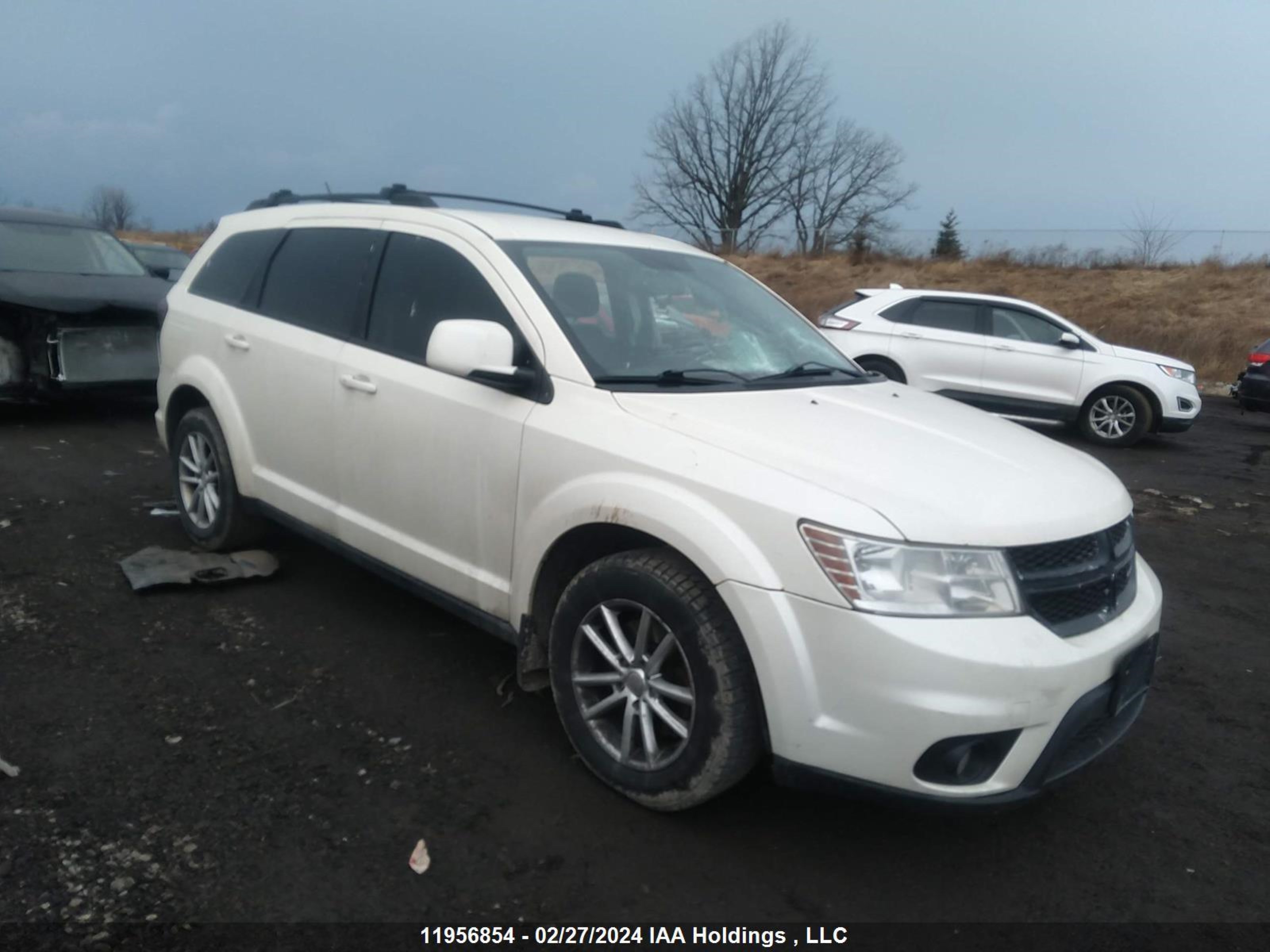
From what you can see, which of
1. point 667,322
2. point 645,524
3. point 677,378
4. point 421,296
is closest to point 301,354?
point 421,296

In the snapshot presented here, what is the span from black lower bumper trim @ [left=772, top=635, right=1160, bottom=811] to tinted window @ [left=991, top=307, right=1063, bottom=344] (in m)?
9.72

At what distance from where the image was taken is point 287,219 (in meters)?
4.80

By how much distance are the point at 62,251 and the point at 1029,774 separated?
9.20 metres

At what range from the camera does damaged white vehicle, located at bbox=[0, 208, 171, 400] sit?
25.5 feet

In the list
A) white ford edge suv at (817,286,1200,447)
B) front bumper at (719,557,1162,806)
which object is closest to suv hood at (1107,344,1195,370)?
white ford edge suv at (817,286,1200,447)

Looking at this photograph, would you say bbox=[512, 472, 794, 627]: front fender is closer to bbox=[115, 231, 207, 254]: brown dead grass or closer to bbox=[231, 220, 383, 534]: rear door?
bbox=[231, 220, 383, 534]: rear door

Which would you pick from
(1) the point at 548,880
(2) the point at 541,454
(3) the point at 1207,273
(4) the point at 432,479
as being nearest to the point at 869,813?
(1) the point at 548,880

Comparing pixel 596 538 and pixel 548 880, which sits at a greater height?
pixel 596 538

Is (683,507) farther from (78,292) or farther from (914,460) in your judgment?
(78,292)

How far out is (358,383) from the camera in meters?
3.93

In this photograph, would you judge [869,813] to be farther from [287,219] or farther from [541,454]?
[287,219]

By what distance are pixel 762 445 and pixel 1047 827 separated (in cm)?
154

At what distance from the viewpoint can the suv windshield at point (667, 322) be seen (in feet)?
11.4

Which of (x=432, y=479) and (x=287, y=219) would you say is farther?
(x=287, y=219)
